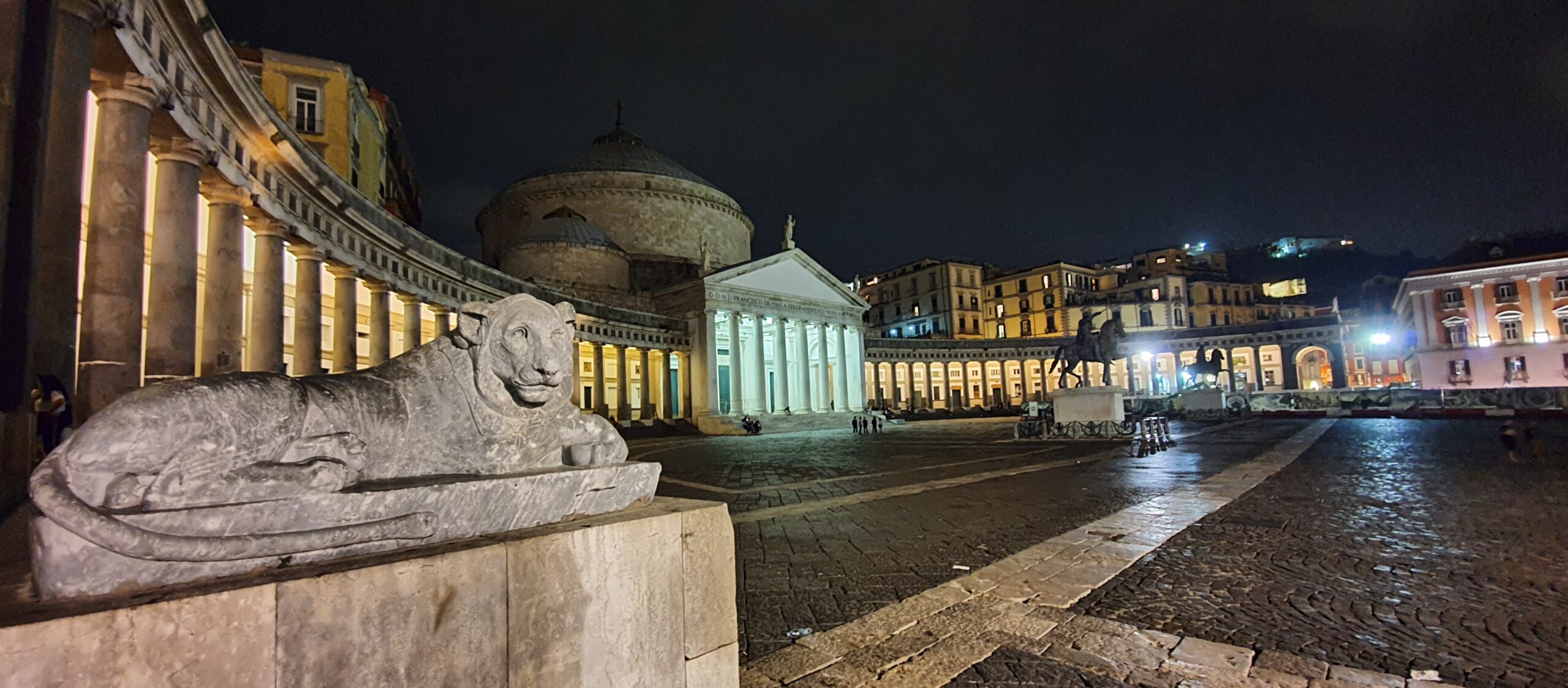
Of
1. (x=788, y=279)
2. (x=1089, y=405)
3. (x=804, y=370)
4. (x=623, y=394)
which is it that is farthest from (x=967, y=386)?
(x=1089, y=405)

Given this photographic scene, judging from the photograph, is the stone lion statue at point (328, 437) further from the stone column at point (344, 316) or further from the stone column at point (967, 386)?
the stone column at point (967, 386)

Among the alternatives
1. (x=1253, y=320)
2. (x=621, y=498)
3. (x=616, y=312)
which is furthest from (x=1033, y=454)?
(x=1253, y=320)

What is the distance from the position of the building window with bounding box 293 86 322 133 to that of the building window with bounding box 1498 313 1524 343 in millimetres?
66194

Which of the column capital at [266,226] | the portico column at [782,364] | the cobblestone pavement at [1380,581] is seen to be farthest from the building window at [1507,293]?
the column capital at [266,226]

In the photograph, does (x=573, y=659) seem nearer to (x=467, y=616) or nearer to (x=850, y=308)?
(x=467, y=616)

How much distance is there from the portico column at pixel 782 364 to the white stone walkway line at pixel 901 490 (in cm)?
2568

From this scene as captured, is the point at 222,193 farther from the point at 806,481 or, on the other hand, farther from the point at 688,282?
the point at 688,282

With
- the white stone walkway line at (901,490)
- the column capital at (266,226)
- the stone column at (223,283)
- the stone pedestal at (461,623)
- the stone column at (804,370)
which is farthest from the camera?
the stone column at (804,370)

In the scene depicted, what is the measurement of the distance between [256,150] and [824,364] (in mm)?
33647

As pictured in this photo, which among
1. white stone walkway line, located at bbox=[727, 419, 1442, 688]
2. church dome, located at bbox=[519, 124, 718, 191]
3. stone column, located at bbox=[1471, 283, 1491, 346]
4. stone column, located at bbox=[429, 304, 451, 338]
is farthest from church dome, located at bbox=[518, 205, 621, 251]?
stone column, located at bbox=[1471, 283, 1491, 346]

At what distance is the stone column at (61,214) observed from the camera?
6070mm

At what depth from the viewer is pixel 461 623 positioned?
235cm

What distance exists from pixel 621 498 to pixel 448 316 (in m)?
24.3

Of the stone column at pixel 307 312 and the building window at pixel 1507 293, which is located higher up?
the building window at pixel 1507 293
